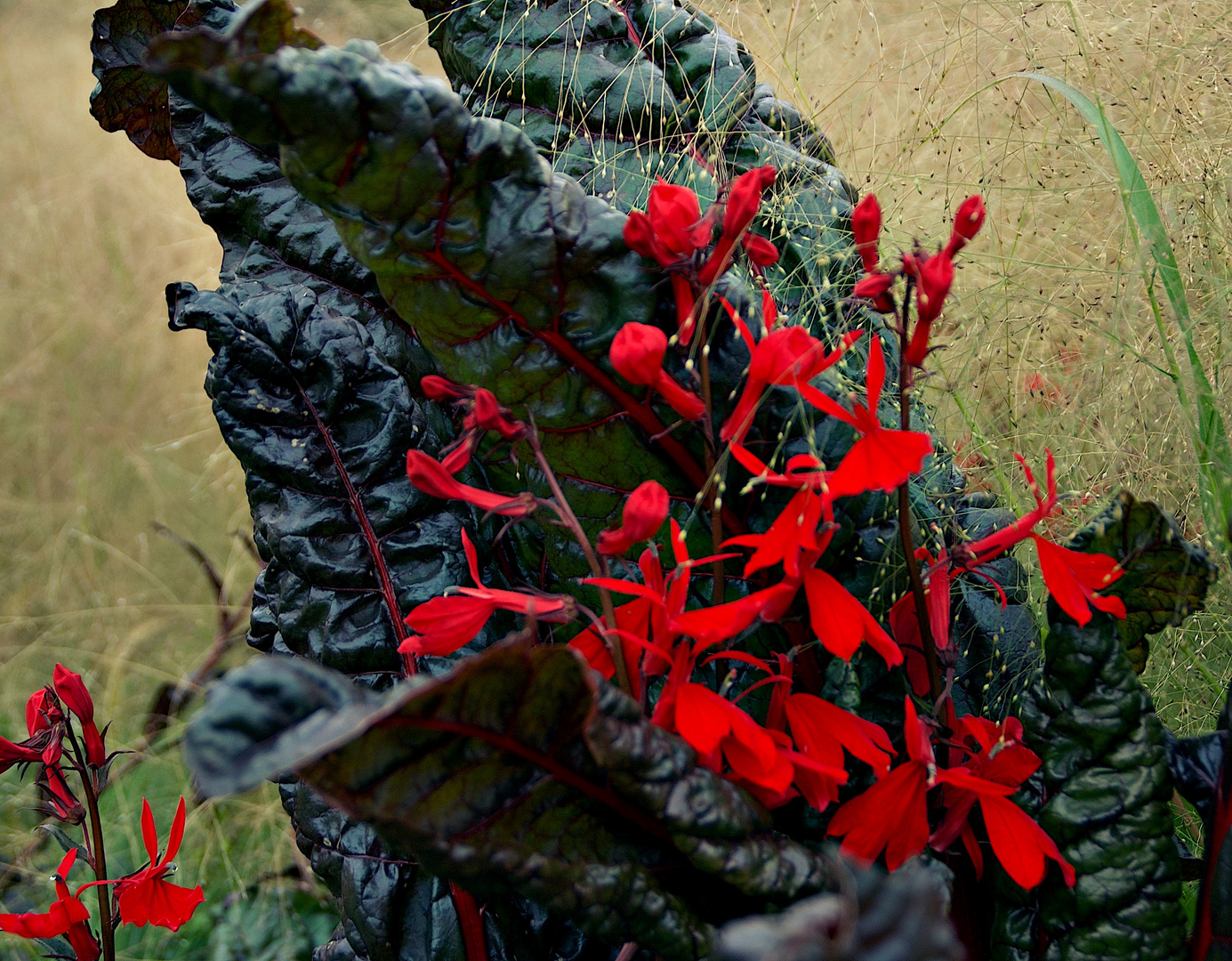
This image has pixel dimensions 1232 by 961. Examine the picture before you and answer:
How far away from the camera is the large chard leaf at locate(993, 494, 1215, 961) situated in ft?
1.11

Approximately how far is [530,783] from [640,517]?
95 mm

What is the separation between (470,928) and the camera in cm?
45

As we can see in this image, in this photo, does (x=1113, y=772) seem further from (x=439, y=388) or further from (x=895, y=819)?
(x=439, y=388)

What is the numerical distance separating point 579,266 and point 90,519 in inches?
47.1

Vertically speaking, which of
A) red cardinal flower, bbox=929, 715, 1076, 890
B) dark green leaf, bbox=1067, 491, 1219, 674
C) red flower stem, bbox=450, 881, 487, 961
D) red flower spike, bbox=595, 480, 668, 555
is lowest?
red flower stem, bbox=450, 881, 487, 961

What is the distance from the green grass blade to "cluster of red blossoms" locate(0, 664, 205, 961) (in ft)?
1.63

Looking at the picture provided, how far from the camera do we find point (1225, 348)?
0.43m

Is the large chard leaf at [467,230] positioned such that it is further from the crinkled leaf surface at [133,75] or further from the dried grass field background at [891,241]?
the crinkled leaf surface at [133,75]

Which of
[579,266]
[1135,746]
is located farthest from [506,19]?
[1135,746]

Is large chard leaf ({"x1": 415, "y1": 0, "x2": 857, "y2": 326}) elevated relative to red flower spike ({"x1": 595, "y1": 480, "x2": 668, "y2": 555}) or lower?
elevated

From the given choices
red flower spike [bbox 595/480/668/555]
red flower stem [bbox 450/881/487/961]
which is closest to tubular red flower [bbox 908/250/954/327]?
red flower spike [bbox 595/480/668/555]

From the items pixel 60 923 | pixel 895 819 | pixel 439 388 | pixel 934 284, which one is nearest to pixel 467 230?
pixel 439 388

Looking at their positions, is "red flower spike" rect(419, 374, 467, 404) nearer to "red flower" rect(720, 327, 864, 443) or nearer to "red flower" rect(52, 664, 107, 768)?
"red flower" rect(720, 327, 864, 443)

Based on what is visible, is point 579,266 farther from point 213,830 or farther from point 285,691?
point 213,830
